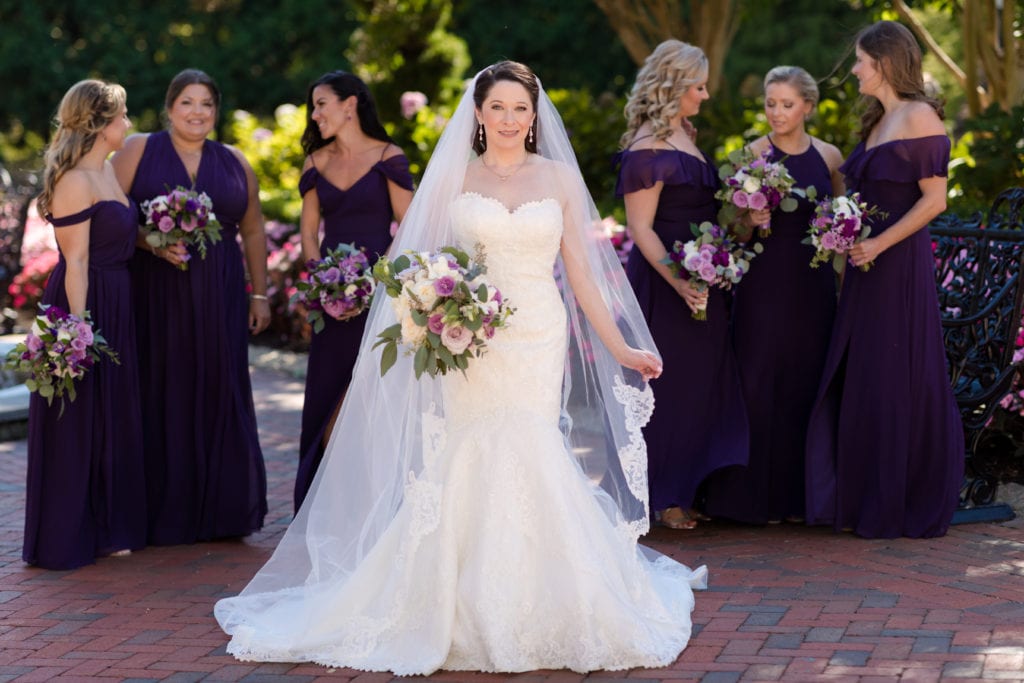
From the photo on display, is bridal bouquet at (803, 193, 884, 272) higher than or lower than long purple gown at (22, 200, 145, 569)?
higher

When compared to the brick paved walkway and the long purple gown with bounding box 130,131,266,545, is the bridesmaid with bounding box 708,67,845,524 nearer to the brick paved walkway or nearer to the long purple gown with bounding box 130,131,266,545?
the brick paved walkway

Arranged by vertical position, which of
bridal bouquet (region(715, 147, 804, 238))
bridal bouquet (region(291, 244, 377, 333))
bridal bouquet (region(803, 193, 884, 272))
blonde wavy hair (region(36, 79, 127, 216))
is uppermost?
blonde wavy hair (region(36, 79, 127, 216))

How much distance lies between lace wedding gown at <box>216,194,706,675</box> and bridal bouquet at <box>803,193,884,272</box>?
1.58 m

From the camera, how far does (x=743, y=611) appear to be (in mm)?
5648

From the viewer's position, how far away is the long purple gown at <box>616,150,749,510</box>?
22.7 ft

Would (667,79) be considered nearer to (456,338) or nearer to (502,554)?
(456,338)

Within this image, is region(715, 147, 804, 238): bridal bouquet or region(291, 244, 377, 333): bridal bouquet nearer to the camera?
region(715, 147, 804, 238): bridal bouquet

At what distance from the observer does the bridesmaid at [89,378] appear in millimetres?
6527

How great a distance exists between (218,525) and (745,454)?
261 centimetres

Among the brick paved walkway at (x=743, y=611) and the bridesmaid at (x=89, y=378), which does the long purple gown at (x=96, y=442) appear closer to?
the bridesmaid at (x=89, y=378)

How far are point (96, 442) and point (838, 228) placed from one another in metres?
3.59

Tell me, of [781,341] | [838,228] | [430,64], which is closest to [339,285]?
[781,341]

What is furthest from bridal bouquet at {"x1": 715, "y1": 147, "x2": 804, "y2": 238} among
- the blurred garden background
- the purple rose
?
the purple rose

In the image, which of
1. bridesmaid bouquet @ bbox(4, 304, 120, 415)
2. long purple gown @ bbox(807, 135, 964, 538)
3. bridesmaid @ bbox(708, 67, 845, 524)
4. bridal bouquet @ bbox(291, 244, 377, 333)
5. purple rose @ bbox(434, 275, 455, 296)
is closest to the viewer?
purple rose @ bbox(434, 275, 455, 296)
